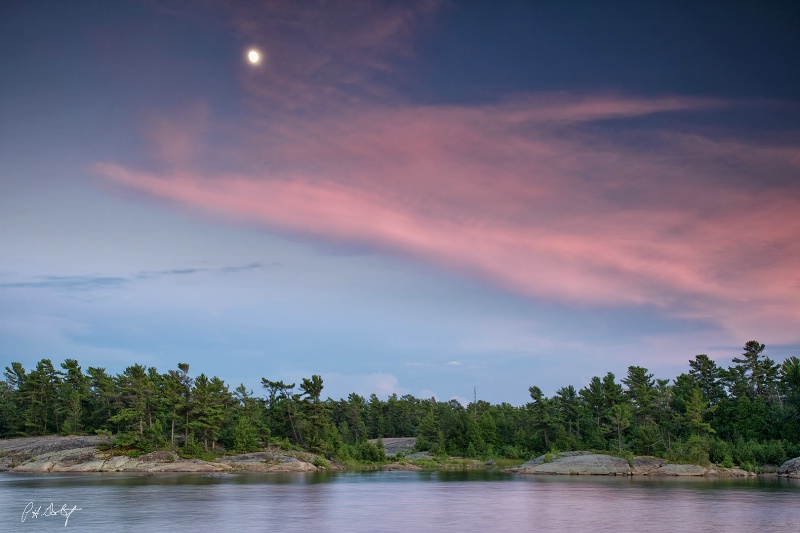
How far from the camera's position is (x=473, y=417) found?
15988cm

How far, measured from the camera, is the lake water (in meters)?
45.1

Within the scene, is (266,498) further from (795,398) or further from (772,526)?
(795,398)

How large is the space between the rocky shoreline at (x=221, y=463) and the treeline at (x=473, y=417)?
305cm

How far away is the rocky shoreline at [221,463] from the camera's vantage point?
114938mm

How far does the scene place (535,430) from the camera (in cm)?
14962

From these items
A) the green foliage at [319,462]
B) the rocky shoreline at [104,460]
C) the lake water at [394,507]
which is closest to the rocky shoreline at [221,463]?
the rocky shoreline at [104,460]

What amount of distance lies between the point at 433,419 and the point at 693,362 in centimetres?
6356

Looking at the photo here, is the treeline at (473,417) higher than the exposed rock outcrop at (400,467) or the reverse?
higher

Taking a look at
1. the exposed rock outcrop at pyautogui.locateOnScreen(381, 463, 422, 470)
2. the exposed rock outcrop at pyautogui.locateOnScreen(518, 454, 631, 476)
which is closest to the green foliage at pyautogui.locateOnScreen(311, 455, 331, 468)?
the exposed rock outcrop at pyautogui.locateOnScreen(381, 463, 422, 470)

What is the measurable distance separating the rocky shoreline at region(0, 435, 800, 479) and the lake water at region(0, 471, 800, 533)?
32367 millimetres
